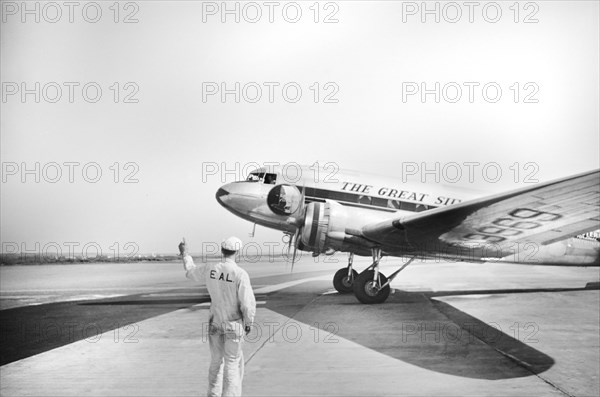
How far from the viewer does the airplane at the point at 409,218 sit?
25.4ft

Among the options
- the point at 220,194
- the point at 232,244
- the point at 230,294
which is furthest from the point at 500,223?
the point at 220,194

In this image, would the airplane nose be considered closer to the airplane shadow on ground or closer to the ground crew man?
the airplane shadow on ground

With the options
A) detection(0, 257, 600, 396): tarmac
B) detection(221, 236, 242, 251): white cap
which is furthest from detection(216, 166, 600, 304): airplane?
detection(221, 236, 242, 251): white cap

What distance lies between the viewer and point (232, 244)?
5059mm

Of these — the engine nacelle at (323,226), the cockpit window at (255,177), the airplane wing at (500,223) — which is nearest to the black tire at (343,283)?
the airplane wing at (500,223)

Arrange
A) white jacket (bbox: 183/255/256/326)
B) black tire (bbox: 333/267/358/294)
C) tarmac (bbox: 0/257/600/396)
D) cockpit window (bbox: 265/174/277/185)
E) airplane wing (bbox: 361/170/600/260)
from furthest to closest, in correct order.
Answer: black tire (bbox: 333/267/358/294) < cockpit window (bbox: 265/174/277/185) < airplane wing (bbox: 361/170/600/260) < tarmac (bbox: 0/257/600/396) < white jacket (bbox: 183/255/256/326)

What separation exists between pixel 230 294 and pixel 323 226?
7528 millimetres

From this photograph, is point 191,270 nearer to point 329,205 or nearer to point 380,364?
point 380,364

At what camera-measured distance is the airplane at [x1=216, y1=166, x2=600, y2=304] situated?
25.4ft

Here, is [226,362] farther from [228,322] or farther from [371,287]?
[371,287]

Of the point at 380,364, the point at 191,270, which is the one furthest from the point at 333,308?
the point at 191,270

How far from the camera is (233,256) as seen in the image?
16.6 feet

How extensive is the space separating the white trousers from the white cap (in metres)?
0.78

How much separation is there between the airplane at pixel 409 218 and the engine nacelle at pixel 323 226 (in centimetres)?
3
